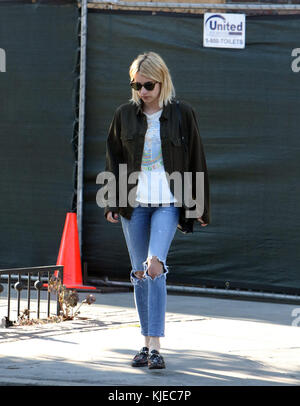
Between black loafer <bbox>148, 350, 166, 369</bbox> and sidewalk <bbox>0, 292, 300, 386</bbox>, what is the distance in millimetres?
45

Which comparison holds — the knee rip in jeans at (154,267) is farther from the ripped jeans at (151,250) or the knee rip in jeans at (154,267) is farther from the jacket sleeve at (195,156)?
the jacket sleeve at (195,156)

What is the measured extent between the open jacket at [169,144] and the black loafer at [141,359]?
82 centimetres

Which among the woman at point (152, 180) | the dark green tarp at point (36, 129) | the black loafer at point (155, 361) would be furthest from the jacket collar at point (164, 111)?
the dark green tarp at point (36, 129)

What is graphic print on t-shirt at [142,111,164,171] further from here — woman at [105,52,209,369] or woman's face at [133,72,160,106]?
woman's face at [133,72,160,106]

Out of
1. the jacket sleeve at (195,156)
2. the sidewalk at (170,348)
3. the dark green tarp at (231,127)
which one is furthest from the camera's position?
the dark green tarp at (231,127)

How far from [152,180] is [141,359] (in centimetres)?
107

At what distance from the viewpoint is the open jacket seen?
5.37 metres

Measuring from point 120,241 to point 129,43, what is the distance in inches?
78.8

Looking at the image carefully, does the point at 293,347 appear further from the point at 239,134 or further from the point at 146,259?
the point at 239,134

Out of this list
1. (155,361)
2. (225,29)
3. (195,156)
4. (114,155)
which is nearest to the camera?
(155,361)

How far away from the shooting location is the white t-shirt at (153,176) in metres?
5.36

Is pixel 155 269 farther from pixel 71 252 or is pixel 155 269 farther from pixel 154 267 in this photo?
pixel 71 252

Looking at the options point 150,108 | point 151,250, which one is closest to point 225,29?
point 150,108

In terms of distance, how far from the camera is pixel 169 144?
5.36 metres
